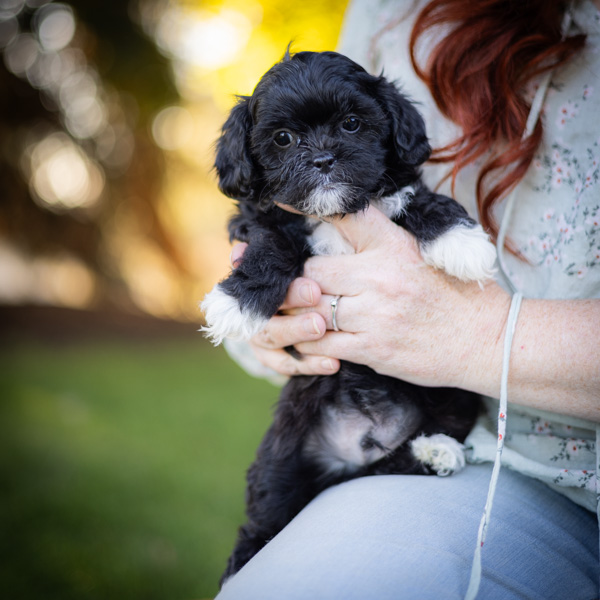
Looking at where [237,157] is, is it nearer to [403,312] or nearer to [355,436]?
[403,312]

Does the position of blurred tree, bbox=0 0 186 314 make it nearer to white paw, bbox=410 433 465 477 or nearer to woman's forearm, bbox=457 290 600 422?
white paw, bbox=410 433 465 477

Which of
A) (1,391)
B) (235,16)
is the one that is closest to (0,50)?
(235,16)

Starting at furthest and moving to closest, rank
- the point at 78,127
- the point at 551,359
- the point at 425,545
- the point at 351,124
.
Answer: the point at 78,127 < the point at 351,124 < the point at 551,359 < the point at 425,545

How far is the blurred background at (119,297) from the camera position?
4.28 m

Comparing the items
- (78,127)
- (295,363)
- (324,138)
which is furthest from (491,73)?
(78,127)

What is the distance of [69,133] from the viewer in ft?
31.5

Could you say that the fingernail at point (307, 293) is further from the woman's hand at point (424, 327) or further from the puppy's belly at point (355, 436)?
the puppy's belly at point (355, 436)

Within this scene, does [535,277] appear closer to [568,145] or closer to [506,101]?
[568,145]

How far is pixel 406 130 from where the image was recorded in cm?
215

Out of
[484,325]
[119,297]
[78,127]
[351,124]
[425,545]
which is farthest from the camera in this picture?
[119,297]

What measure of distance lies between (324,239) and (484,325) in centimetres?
70

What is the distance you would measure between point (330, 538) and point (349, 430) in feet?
2.01

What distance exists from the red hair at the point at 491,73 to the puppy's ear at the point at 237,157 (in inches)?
27.7

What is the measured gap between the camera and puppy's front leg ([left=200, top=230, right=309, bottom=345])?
6.68 ft
